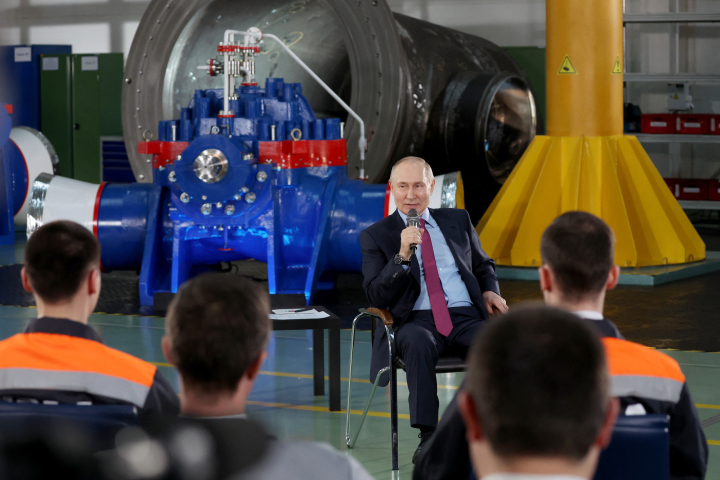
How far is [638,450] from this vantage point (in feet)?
5.26

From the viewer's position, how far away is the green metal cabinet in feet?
38.0

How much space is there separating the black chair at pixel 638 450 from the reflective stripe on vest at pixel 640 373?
0.12 meters

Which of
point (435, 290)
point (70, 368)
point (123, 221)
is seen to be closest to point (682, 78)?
point (123, 221)

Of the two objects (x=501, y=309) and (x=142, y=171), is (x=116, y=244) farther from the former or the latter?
(x=501, y=309)

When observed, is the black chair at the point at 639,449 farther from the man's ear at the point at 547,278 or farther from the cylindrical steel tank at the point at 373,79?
the cylindrical steel tank at the point at 373,79

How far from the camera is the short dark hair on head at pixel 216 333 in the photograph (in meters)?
1.26

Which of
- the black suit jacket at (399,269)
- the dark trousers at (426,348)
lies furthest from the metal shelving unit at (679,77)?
the dark trousers at (426,348)

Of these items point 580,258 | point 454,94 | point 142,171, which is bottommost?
point 580,258

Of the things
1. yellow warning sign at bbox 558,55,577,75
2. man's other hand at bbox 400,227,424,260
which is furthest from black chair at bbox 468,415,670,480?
yellow warning sign at bbox 558,55,577,75

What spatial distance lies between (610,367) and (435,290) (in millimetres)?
1678

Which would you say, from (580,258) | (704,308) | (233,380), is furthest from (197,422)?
(704,308)

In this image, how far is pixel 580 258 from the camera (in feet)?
5.92

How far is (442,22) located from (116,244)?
642cm

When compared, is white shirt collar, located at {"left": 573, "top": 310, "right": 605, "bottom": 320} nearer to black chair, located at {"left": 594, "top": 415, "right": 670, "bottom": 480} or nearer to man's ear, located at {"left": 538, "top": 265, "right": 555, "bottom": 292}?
man's ear, located at {"left": 538, "top": 265, "right": 555, "bottom": 292}
